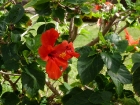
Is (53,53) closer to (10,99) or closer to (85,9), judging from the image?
(85,9)

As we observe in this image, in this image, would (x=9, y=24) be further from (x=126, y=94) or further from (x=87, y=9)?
(x=126, y=94)

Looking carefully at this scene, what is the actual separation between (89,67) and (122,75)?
0.13 metres

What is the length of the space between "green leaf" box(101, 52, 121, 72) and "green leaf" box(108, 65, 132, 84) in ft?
0.17

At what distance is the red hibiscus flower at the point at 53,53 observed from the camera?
3.54 ft

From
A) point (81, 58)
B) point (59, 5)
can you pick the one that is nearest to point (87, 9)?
point (59, 5)

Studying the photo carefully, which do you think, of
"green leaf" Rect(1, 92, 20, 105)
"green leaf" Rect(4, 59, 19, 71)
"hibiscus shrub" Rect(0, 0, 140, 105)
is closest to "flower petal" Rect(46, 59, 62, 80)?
"hibiscus shrub" Rect(0, 0, 140, 105)

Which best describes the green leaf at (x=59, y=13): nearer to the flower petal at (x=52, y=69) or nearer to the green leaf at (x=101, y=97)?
the flower petal at (x=52, y=69)

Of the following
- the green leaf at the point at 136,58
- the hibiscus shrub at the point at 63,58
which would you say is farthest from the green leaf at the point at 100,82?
the green leaf at the point at 136,58

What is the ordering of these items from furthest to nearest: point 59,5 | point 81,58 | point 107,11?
point 107,11 → point 59,5 → point 81,58

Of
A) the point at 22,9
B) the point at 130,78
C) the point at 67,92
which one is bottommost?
the point at 67,92

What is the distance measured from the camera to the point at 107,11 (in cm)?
187

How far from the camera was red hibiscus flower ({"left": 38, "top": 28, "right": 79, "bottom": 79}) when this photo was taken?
1.08m

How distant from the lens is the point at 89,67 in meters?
1.08

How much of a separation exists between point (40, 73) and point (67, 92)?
243 millimetres
